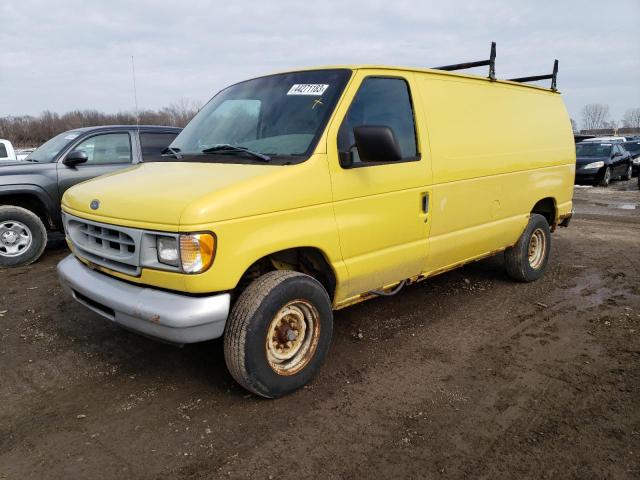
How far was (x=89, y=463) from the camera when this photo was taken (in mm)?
2609

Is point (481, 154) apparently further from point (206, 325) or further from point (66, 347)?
point (66, 347)

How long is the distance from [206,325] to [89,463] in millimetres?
936

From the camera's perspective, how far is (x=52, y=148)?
7.27m

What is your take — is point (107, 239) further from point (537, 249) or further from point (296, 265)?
point (537, 249)

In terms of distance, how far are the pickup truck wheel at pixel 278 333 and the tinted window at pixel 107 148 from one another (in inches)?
205

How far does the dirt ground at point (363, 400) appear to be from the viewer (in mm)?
2604

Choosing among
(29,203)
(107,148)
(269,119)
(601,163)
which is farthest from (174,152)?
(601,163)

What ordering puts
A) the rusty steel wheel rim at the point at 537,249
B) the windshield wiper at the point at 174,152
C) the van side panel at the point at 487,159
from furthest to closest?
1. the rusty steel wheel rim at the point at 537,249
2. the van side panel at the point at 487,159
3. the windshield wiper at the point at 174,152

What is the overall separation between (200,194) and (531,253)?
14.5 feet

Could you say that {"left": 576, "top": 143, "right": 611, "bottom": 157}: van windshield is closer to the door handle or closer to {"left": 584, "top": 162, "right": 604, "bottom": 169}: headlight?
{"left": 584, "top": 162, "right": 604, "bottom": 169}: headlight

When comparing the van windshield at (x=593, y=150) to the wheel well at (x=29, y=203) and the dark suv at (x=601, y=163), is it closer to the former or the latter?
the dark suv at (x=601, y=163)

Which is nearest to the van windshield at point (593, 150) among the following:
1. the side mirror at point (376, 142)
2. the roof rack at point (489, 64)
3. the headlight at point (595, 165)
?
the headlight at point (595, 165)

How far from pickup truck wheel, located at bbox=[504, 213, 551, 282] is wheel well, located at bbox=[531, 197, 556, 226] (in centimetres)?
24

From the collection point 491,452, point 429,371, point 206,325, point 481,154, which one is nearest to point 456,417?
point 491,452
